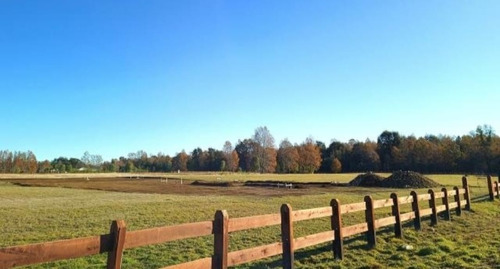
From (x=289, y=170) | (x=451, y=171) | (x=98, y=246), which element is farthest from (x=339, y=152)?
(x=98, y=246)

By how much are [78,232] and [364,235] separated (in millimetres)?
9022

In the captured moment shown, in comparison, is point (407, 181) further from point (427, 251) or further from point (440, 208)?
point (427, 251)

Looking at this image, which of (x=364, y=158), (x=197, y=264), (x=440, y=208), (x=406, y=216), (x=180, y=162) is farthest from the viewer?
(x=180, y=162)

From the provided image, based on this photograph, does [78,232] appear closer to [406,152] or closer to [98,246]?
[98,246]

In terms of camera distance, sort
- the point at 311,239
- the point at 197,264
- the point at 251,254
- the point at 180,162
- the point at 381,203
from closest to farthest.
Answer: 1. the point at 197,264
2. the point at 251,254
3. the point at 311,239
4. the point at 381,203
5. the point at 180,162

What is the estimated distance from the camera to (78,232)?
540 inches

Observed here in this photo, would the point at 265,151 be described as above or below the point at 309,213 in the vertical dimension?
above

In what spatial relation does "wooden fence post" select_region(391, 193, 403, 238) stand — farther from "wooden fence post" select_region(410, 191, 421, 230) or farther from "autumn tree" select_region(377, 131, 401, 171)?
"autumn tree" select_region(377, 131, 401, 171)

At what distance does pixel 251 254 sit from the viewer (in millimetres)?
7215

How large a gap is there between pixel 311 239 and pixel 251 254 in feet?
6.58

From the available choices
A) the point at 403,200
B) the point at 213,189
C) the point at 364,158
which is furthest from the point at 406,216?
the point at 364,158

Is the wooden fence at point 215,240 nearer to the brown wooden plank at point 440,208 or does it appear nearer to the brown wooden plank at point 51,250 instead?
the brown wooden plank at point 51,250

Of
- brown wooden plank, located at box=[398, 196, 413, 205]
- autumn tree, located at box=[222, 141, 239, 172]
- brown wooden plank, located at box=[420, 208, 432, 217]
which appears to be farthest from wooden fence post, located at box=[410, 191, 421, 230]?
autumn tree, located at box=[222, 141, 239, 172]

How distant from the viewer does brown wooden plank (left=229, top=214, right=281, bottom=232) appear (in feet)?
22.4
